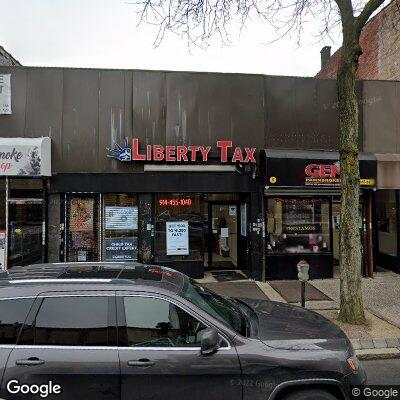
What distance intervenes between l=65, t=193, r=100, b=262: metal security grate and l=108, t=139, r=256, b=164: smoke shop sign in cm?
132

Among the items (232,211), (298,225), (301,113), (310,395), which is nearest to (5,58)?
(232,211)

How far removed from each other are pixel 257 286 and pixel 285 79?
5410 millimetres

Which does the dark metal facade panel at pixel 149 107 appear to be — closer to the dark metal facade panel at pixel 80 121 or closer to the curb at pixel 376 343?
the dark metal facade panel at pixel 80 121

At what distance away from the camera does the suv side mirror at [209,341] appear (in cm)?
335

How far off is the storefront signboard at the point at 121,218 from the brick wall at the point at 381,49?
33.6 feet

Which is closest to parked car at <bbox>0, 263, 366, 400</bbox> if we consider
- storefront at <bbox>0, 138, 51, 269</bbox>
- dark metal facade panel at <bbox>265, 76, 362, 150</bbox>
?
storefront at <bbox>0, 138, 51, 269</bbox>

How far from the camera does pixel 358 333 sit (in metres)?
6.54

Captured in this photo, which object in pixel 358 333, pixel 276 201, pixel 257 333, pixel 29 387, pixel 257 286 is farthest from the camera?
pixel 276 201

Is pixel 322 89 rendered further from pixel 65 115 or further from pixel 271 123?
pixel 65 115

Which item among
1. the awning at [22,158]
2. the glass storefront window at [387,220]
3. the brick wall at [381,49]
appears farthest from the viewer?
the brick wall at [381,49]

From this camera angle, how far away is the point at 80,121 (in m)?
10.2

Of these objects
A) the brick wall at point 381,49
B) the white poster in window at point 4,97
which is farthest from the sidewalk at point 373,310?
the brick wall at point 381,49

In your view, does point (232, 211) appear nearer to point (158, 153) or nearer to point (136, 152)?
point (158, 153)

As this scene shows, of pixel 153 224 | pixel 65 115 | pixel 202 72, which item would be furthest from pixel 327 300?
pixel 65 115
